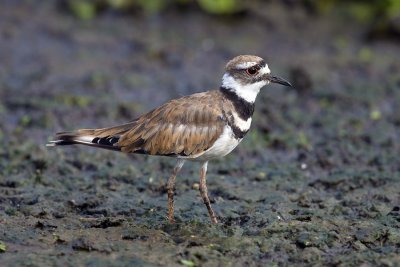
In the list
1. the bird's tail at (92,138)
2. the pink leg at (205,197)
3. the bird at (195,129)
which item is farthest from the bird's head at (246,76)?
the bird's tail at (92,138)

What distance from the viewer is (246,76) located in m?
9.69

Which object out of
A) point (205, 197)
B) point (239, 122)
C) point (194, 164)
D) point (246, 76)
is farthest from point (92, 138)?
point (194, 164)

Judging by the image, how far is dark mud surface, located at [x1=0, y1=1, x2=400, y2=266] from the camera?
27.7ft

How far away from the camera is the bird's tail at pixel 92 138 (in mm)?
9453

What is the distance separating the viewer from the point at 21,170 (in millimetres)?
11188

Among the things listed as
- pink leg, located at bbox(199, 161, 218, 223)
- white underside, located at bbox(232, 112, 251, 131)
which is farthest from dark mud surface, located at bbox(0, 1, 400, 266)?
white underside, located at bbox(232, 112, 251, 131)

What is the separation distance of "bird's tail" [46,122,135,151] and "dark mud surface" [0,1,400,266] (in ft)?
2.57

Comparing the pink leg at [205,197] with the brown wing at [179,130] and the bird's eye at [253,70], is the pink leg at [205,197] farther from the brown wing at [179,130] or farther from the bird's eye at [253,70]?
the bird's eye at [253,70]

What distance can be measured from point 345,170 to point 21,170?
429 centimetres

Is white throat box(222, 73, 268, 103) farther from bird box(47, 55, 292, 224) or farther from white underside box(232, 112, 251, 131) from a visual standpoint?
white underside box(232, 112, 251, 131)

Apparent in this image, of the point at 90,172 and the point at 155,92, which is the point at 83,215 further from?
the point at 155,92

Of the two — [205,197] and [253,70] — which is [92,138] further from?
[253,70]

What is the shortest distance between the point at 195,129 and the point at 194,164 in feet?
8.47

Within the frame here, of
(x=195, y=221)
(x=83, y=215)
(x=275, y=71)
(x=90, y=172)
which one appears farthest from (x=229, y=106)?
(x=275, y=71)
